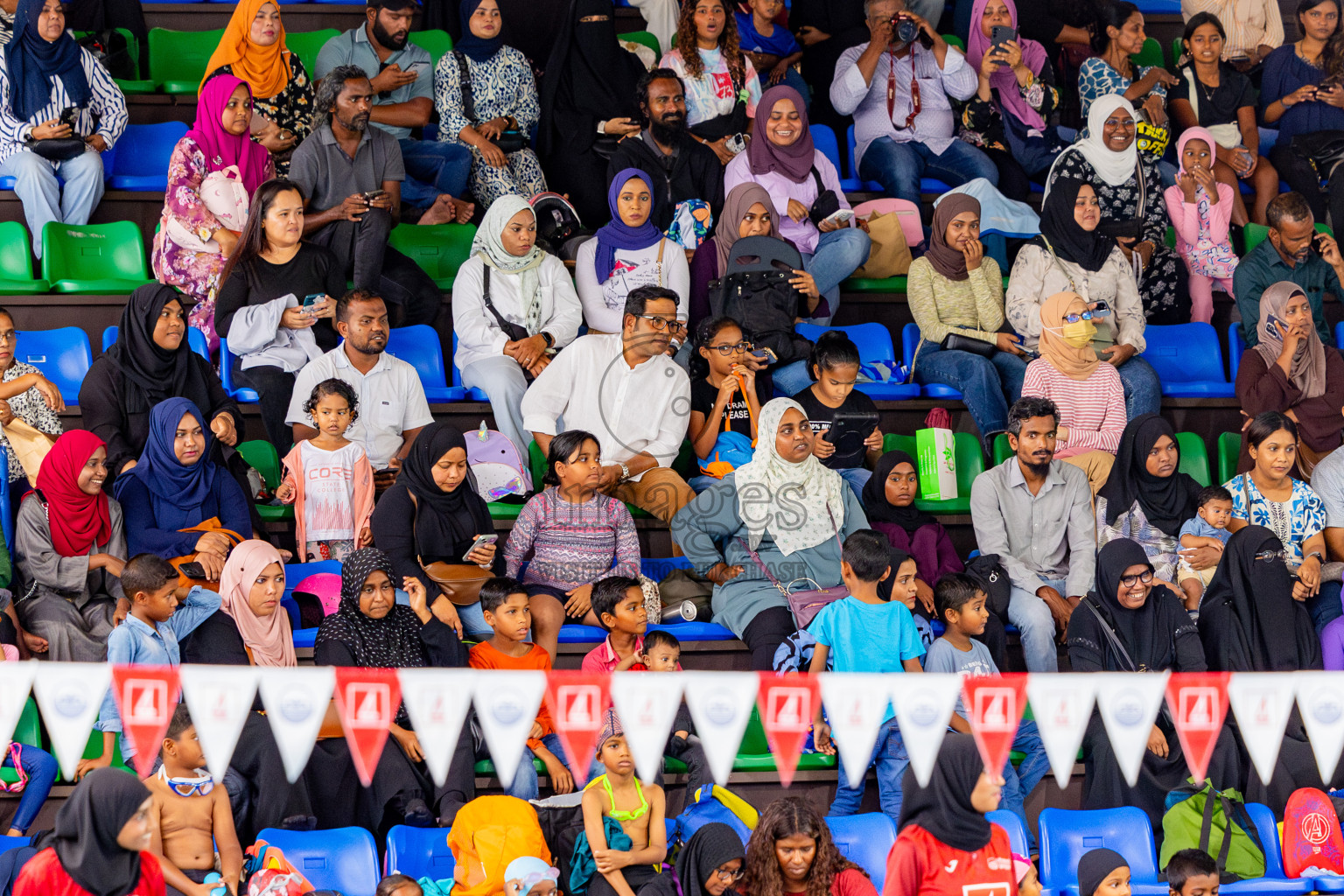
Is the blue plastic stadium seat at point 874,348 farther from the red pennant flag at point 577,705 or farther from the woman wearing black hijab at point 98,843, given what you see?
the woman wearing black hijab at point 98,843

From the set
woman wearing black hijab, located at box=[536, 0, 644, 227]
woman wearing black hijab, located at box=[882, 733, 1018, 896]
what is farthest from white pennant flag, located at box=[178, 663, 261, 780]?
woman wearing black hijab, located at box=[536, 0, 644, 227]

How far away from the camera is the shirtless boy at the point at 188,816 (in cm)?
456

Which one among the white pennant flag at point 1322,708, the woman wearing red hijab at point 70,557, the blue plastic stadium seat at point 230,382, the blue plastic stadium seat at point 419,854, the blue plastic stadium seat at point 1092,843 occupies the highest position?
the blue plastic stadium seat at point 230,382

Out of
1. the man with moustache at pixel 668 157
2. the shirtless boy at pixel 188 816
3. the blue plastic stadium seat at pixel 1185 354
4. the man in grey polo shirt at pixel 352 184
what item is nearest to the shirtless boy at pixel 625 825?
the shirtless boy at pixel 188 816

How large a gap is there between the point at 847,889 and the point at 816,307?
Answer: 2890 mm

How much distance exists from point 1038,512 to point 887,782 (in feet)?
4.18

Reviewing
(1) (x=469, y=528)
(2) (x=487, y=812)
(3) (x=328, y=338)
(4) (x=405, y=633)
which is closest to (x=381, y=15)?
(3) (x=328, y=338)

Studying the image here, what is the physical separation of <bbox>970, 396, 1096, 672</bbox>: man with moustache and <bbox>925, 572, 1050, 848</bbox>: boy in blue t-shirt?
1.64 ft

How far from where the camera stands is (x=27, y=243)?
6.52 metres

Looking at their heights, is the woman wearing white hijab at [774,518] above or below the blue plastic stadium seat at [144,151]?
below

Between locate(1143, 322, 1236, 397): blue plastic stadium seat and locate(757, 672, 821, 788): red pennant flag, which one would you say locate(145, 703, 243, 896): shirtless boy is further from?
locate(1143, 322, 1236, 397): blue plastic stadium seat

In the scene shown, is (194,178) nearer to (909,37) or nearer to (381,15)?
(381,15)

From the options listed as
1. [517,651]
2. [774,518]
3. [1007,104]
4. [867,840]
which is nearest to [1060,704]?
[867,840]

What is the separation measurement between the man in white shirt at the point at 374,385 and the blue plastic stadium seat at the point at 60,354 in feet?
3.04
